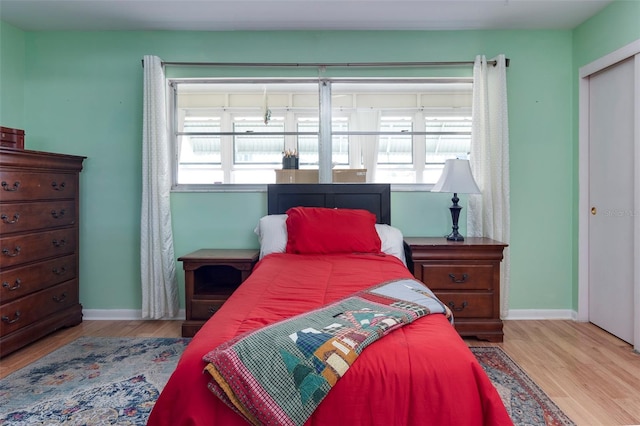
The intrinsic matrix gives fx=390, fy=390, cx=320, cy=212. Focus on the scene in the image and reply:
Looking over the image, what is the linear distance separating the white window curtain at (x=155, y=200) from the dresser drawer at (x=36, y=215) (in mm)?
592

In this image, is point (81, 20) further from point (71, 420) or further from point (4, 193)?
point (71, 420)

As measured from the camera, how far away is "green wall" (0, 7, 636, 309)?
3.43m

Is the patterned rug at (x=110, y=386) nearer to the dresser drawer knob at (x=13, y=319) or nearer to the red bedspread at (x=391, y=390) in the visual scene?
the dresser drawer knob at (x=13, y=319)

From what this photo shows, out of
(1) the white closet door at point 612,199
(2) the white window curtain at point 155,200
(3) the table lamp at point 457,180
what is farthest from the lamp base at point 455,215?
(2) the white window curtain at point 155,200

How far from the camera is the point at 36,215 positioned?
2910mm

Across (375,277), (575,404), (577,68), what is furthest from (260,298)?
(577,68)

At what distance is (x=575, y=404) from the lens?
79.1 inches

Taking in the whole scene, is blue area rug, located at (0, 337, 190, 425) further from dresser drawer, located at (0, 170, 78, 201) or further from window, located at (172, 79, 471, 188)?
window, located at (172, 79, 471, 188)

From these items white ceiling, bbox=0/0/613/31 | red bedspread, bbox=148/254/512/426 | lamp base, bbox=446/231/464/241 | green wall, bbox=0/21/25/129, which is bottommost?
red bedspread, bbox=148/254/512/426

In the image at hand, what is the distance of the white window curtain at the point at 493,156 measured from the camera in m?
3.26

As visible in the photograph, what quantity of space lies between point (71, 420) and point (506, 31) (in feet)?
13.6

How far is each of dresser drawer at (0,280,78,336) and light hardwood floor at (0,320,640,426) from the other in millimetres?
199

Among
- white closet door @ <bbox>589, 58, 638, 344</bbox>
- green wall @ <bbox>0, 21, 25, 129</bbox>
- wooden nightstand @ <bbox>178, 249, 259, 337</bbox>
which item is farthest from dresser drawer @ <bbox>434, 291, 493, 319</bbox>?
green wall @ <bbox>0, 21, 25, 129</bbox>

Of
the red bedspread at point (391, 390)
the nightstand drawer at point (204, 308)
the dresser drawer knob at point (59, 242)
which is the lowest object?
the nightstand drawer at point (204, 308)
